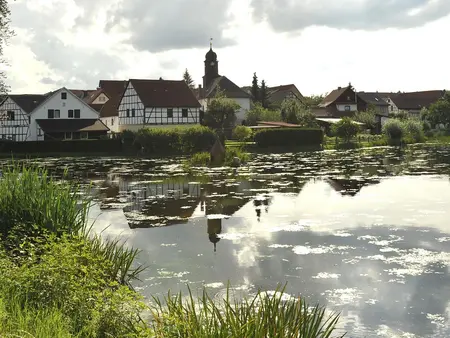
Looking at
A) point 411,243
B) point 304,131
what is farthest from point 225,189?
point 304,131

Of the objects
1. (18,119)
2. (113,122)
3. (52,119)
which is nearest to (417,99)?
(113,122)

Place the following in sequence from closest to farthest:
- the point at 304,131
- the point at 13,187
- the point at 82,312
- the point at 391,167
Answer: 1. the point at 82,312
2. the point at 13,187
3. the point at 391,167
4. the point at 304,131

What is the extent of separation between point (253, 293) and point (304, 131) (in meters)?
49.9

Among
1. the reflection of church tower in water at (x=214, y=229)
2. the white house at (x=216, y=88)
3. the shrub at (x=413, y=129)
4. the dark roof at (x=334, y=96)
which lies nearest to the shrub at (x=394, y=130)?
the shrub at (x=413, y=129)

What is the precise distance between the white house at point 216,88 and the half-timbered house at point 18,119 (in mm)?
A: 29782

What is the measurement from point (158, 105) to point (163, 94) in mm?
2542

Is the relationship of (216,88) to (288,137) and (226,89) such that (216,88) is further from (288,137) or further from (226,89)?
(288,137)

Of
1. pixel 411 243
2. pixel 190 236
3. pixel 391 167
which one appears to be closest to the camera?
pixel 411 243

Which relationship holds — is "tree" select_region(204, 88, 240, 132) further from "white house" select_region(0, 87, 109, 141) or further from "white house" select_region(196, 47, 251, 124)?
"white house" select_region(0, 87, 109, 141)

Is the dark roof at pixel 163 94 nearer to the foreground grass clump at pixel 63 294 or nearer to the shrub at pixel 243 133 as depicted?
the shrub at pixel 243 133

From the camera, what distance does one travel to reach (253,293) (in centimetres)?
883

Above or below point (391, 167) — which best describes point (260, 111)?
above

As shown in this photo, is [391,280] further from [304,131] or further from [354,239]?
[304,131]

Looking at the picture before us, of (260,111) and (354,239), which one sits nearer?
(354,239)
